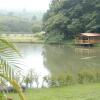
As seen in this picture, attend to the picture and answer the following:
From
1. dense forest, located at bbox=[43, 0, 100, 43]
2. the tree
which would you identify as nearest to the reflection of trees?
dense forest, located at bbox=[43, 0, 100, 43]

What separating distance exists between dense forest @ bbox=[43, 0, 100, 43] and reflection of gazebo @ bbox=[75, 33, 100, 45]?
75cm

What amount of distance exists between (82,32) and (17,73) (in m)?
28.4

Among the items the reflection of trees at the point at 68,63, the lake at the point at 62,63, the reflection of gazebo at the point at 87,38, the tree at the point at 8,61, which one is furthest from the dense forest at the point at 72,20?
the tree at the point at 8,61

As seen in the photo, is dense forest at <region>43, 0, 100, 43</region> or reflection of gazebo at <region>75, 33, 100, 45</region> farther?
dense forest at <region>43, 0, 100, 43</region>

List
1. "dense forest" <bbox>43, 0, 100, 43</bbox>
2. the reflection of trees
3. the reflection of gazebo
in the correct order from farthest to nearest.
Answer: "dense forest" <bbox>43, 0, 100, 43</bbox> → the reflection of gazebo → the reflection of trees

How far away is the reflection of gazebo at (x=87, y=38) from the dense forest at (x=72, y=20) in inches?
29.5

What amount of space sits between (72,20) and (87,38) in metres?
2.62

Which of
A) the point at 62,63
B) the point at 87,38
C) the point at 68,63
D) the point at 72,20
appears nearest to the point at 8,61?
the point at 68,63

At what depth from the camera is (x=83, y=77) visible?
35.4 feet

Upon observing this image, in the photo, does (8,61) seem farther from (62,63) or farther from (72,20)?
(72,20)

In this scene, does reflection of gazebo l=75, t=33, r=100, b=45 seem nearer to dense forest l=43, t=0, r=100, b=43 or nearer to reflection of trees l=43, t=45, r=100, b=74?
dense forest l=43, t=0, r=100, b=43

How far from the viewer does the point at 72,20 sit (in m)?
30.3

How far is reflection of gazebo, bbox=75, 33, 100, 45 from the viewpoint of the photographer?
92.5ft

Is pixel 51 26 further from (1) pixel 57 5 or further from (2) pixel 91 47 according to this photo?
(2) pixel 91 47
